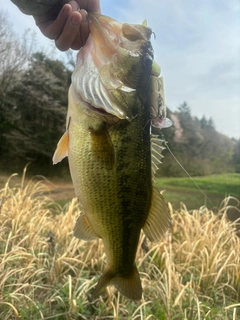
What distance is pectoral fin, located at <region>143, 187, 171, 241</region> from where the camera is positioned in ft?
4.07

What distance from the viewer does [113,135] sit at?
1.12 m

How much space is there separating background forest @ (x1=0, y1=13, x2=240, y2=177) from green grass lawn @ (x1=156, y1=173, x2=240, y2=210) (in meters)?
0.33

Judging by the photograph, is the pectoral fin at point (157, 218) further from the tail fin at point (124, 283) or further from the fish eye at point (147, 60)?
the fish eye at point (147, 60)

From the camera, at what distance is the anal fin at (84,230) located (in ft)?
4.08

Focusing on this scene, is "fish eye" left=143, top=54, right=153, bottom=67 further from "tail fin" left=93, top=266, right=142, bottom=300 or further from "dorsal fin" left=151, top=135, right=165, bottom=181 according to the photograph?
"tail fin" left=93, top=266, right=142, bottom=300

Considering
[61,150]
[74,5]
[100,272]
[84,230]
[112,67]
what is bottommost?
[100,272]

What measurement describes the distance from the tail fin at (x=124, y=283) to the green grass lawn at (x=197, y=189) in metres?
7.52

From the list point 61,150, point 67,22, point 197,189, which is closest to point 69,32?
point 67,22

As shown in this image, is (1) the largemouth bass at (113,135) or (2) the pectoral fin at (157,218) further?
(2) the pectoral fin at (157,218)

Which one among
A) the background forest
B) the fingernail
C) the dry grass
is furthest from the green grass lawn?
the fingernail

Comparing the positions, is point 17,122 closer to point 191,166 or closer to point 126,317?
point 191,166

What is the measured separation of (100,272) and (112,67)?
2508 mm

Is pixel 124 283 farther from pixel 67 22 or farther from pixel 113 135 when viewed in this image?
pixel 67 22

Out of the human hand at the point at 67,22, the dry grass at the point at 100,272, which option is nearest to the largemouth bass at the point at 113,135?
the human hand at the point at 67,22
